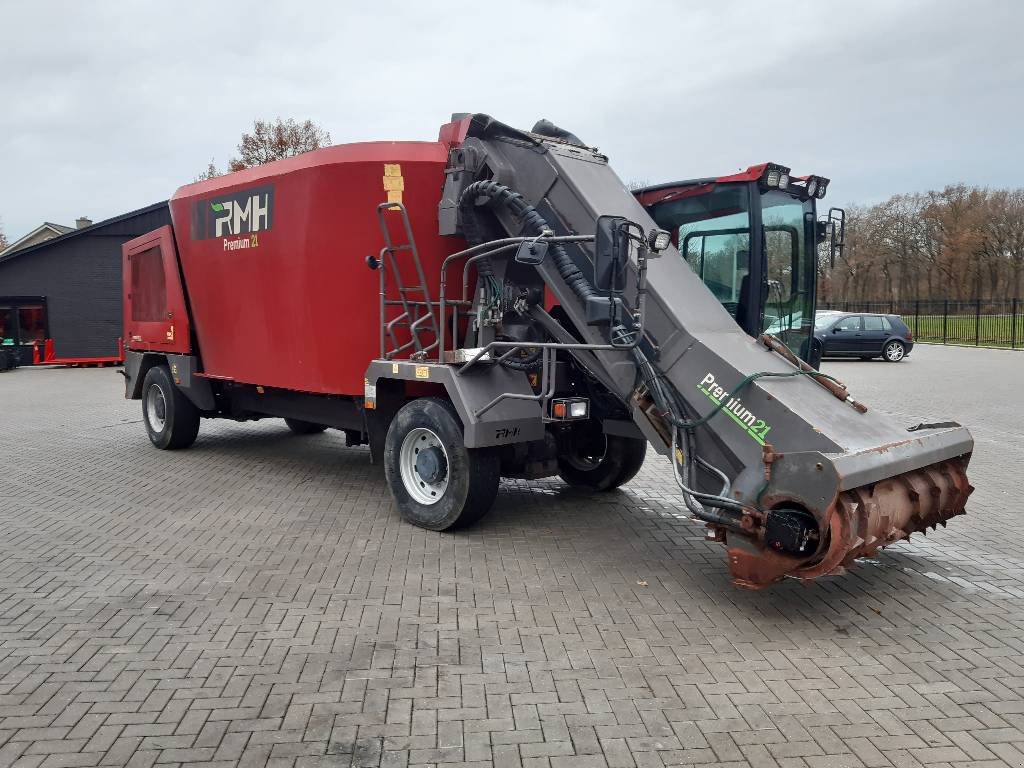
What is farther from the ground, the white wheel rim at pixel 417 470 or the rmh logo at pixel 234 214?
the rmh logo at pixel 234 214

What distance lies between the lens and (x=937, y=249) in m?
44.3

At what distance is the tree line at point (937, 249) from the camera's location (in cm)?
4159

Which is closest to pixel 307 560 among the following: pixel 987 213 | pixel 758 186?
pixel 758 186

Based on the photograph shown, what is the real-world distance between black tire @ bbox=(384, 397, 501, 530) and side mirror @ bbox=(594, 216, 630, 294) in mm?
1862

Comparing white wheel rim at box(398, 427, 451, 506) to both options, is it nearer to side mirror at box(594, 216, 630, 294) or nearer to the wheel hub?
the wheel hub

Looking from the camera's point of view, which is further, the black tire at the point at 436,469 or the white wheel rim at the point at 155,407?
the white wheel rim at the point at 155,407

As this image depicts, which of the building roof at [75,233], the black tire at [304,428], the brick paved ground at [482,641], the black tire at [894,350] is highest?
the building roof at [75,233]

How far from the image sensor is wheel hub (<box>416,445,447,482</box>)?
6.39 metres

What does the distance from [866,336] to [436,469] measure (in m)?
23.2

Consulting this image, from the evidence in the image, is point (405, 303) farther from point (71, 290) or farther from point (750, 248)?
point (71, 290)

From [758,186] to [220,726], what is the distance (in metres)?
5.12

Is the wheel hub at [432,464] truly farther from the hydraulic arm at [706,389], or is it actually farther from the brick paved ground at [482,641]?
the hydraulic arm at [706,389]

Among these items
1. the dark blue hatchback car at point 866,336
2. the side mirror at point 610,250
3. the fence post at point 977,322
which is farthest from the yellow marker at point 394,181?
the fence post at point 977,322

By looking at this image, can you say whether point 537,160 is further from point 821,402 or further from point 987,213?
point 987,213
